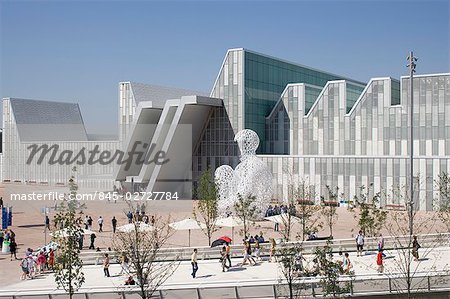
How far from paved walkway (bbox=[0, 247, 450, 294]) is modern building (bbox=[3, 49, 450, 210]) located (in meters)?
25.1

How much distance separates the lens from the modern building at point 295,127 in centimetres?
5834

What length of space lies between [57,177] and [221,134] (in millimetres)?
35149

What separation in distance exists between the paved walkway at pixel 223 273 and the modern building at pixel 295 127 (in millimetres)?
25092

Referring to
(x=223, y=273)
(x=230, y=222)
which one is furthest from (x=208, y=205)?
(x=223, y=273)

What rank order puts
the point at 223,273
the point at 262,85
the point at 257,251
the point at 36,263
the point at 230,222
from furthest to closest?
the point at 262,85 → the point at 230,222 → the point at 257,251 → the point at 36,263 → the point at 223,273

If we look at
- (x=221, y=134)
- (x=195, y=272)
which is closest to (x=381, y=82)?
(x=221, y=134)

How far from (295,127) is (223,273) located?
4653 centimetres

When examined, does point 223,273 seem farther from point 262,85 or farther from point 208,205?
point 262,85

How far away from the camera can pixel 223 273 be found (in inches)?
991

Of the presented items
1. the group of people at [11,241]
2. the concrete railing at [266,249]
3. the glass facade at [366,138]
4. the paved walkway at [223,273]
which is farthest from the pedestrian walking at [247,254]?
the glass facade at [366,138]

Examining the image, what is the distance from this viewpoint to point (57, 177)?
293 ft

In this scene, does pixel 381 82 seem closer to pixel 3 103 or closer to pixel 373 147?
pixel 373 147

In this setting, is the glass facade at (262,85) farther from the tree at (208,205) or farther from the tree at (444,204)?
the tree at (208,205)

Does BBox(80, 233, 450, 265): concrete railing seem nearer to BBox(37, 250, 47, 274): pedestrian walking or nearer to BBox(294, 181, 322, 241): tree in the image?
BBox(294, 181, 322, 241): tree
